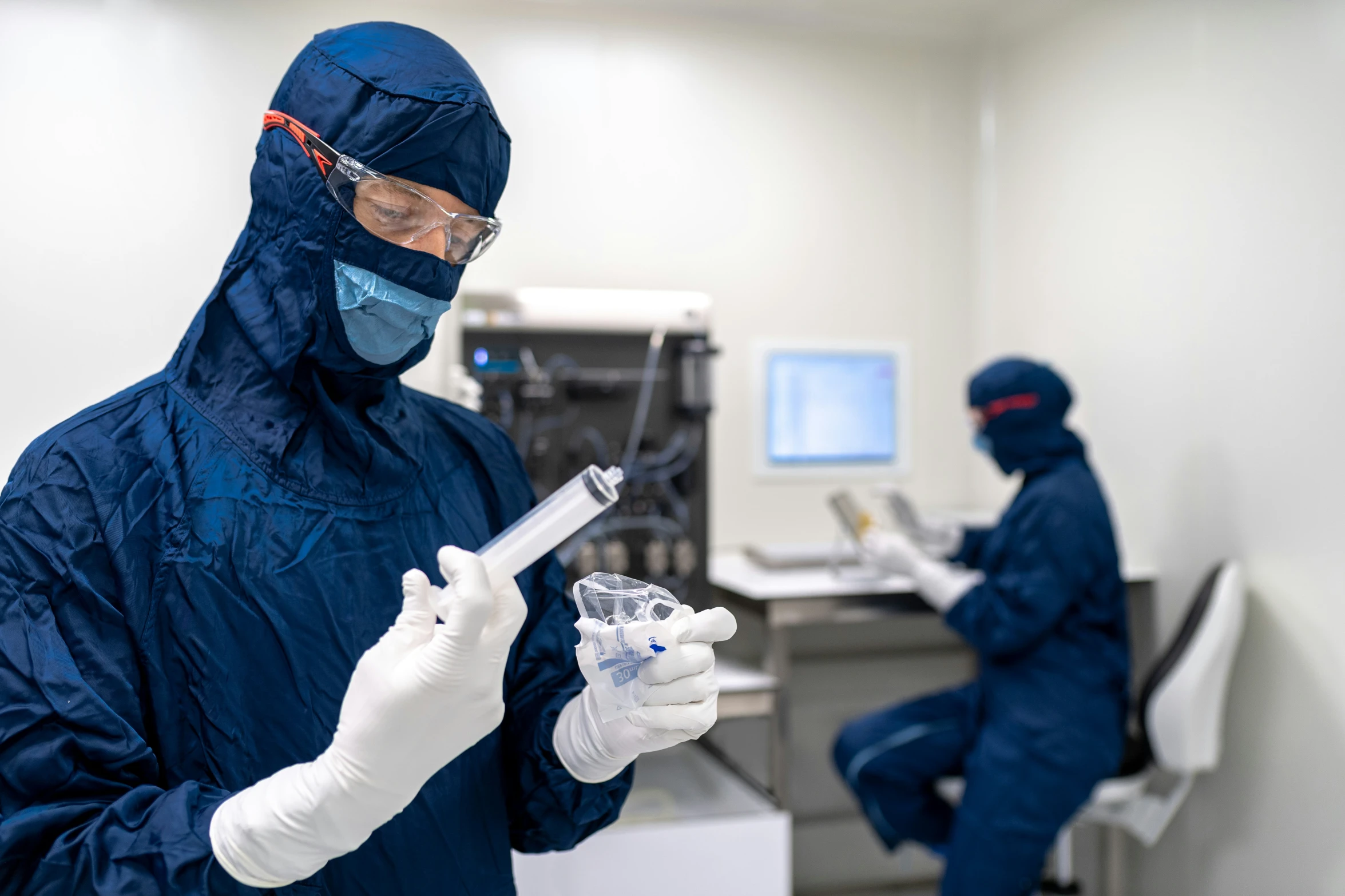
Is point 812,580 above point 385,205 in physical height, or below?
below

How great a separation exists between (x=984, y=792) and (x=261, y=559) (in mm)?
1767

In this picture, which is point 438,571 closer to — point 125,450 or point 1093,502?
point 125,450

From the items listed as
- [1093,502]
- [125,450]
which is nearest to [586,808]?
[125,450]

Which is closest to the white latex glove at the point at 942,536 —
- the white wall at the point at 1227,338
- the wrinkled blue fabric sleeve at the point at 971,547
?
the wrinkled blue fabric sleeve at the point at 971,547

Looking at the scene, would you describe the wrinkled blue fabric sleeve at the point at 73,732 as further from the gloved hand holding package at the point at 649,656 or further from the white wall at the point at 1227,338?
the white wall at the point at 1227,338

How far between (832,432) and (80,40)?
7.30 ft

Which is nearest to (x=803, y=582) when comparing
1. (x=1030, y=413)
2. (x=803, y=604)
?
(x=803, y=604)

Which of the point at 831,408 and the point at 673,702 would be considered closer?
the point at 673,702

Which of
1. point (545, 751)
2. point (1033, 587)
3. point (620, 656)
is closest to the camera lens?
point (620, 656)

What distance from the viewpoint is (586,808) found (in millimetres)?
1040

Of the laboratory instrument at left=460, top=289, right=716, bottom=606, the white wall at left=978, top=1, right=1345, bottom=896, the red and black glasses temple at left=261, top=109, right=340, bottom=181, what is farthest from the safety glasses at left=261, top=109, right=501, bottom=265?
the white wall at left=978, top=1, right=1345, bottom=896

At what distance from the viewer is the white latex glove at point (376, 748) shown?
2.49 feet

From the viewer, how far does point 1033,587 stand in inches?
85.4

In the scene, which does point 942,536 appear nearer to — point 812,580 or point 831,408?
point 812,580
